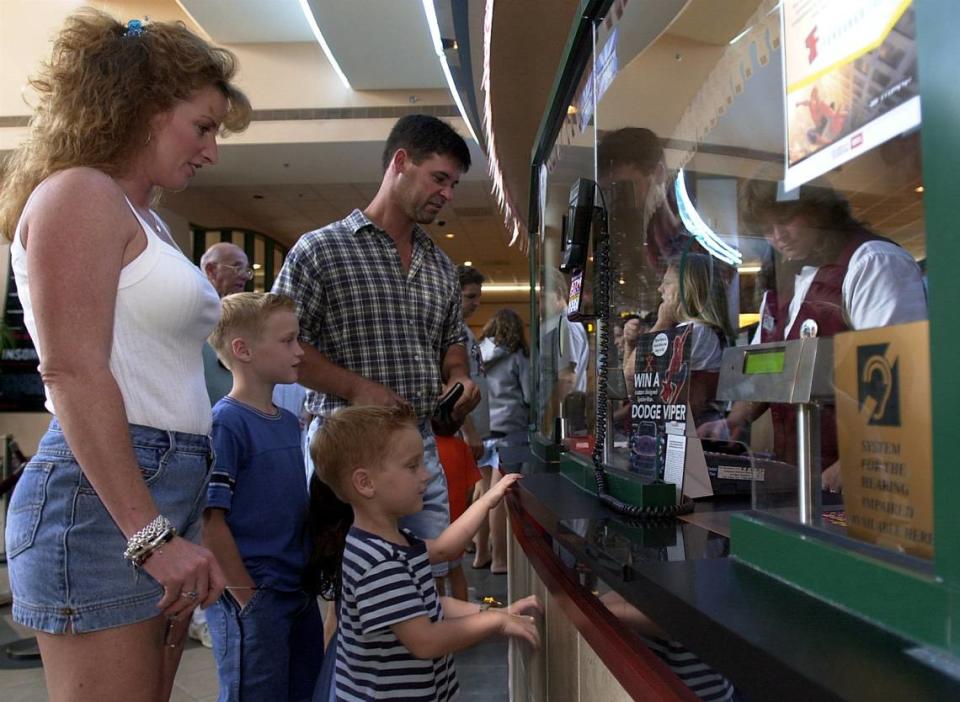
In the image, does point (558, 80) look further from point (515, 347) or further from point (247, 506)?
point (515, 347)

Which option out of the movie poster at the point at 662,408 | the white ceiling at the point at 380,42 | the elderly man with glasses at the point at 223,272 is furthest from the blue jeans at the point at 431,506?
the white ceiling at the point at 380,42

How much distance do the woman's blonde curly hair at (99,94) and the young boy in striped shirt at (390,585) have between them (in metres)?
0.68

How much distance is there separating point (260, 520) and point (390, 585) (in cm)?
51

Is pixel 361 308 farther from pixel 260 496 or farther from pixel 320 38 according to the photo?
pixel 320 38

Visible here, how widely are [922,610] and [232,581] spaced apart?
4.86 feet

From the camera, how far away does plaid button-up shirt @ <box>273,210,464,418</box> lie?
210 cm

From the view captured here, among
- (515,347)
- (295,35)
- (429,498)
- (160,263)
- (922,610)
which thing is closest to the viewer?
(922,610)

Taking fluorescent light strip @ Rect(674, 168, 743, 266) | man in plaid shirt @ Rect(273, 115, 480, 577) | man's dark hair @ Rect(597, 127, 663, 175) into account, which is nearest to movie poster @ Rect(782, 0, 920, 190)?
fluorescent light strip @ Rect(674, 168, 743, 266)

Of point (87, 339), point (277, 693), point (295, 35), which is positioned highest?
point (295, 35)

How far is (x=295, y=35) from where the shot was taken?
8.45 metres

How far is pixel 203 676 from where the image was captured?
324 centimetres

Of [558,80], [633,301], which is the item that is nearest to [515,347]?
[558,80]

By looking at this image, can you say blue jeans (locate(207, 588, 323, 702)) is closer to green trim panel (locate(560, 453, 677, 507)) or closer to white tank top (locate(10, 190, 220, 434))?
white tank top (locate(10, 190, 220, 434))

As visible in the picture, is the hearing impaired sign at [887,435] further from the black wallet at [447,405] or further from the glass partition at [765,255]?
the black wallet at [447,405]
